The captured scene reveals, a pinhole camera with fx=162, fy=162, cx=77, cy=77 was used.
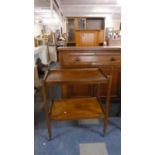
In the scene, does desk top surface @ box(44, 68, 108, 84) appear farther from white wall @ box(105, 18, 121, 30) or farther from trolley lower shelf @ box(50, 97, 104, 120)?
white wall @ box(105, 18, 121, 30)

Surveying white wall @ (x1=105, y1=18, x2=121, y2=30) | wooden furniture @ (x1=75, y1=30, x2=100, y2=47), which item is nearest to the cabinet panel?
wooden furniture @ (x1=75, y1=30, x2=100, y2=47)

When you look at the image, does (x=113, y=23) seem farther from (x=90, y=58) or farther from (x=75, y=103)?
(x=75, y=103)

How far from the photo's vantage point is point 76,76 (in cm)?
155

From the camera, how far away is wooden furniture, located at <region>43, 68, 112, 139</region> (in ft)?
4.66

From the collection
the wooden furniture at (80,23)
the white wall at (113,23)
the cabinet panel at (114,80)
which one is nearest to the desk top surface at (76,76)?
the cabinet panel at (114,80)

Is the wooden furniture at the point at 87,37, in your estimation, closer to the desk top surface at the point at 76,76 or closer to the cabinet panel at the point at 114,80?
the cabinet panel at the point at 114,80

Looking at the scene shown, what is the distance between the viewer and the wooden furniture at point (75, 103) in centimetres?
142

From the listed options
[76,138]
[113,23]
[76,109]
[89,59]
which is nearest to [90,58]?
[89,59]
